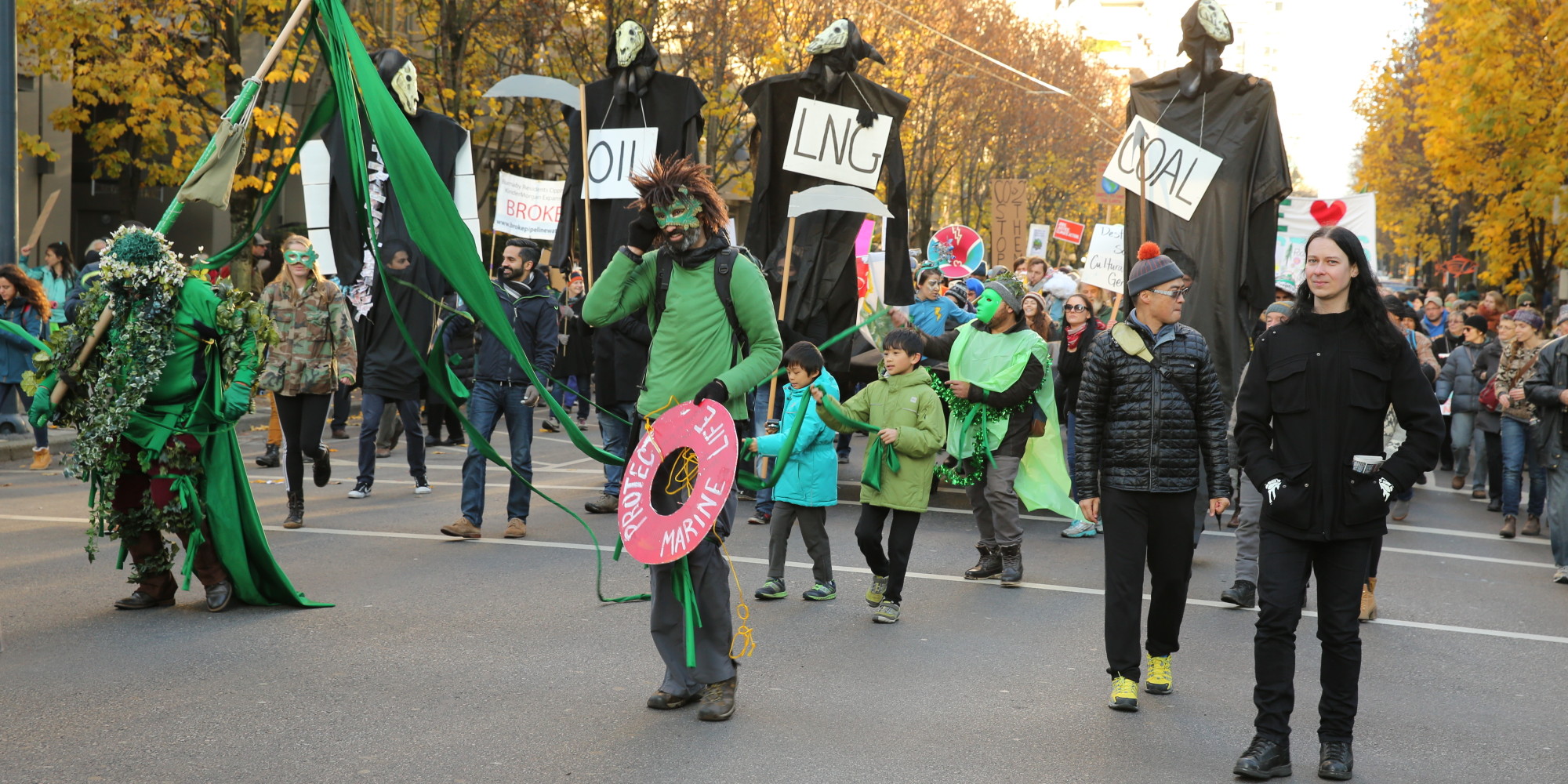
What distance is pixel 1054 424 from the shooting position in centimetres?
953

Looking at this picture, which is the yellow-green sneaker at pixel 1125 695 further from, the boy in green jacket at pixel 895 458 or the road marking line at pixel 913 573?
the road marking line at pixel 913 573

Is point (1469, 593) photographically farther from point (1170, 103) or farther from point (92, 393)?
point (92, 393)

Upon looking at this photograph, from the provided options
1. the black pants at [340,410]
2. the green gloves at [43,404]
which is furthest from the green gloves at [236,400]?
the black pants at [340,410]

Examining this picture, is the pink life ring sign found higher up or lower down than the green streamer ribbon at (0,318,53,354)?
lower down

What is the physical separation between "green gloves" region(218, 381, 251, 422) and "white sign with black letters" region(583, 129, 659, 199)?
4.75 metres

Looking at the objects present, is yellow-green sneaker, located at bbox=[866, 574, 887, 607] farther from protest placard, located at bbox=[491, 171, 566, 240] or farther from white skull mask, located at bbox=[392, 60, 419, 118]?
protest placard, located at bbox=[491, 171, 566, 240]

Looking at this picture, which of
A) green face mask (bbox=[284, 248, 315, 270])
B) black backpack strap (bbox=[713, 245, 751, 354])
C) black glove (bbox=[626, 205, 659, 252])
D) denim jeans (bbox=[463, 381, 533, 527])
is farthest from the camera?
green face mask (bbox=[284, 248, 315, 270])

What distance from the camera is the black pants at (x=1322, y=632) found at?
16.4 ft

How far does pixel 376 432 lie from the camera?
1109cm

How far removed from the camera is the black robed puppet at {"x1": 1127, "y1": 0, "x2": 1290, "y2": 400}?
10234mm

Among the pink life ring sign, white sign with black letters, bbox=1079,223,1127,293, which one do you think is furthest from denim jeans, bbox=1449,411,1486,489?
the pink life ring sign

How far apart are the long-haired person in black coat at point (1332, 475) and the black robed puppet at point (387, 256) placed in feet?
24.0

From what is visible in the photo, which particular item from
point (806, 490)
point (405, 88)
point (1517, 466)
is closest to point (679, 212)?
point (806, 490)

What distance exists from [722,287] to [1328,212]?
12.3 m
